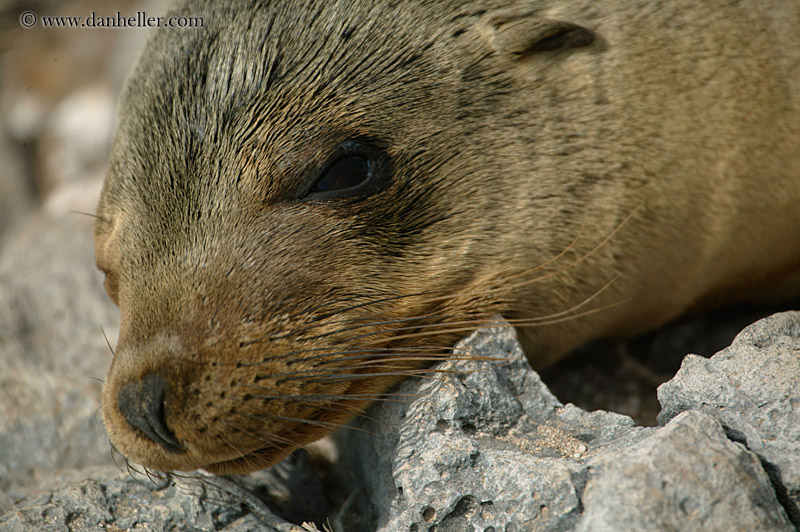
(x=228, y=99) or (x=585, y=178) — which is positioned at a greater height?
(x=228, y=99)

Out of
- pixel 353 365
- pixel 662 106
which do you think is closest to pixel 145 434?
pixel 353 365

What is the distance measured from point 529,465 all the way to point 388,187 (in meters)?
0.97

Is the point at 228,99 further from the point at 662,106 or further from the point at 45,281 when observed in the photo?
the point at 45,281

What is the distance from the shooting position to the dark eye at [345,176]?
96.1 inches

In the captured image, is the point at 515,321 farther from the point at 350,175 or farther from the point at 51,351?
the point at 51,351

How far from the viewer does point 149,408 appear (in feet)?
7.16

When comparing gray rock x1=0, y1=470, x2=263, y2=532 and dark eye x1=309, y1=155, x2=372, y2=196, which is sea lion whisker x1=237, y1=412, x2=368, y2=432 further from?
dark eye x1=309, y1=155, x2=372, y2=196

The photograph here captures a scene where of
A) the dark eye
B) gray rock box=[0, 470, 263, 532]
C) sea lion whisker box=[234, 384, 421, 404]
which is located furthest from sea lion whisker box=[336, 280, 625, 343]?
gray rock box=[0, 470, 263, 532]

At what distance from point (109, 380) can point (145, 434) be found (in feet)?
0.75

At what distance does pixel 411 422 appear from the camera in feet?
7.81

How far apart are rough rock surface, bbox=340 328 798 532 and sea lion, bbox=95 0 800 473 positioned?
0.17 metres

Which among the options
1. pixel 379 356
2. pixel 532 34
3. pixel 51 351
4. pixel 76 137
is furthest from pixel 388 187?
pixel 76 137

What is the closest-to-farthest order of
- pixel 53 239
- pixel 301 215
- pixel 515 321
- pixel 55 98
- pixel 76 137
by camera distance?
1. pixel 301 215
2. pixel 515 321
3. pixel 53 239
4. pixel 76 137
5. pixel 55 98

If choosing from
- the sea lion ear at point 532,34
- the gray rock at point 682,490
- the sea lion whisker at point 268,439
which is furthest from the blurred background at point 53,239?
the gray rock at point 682,490
